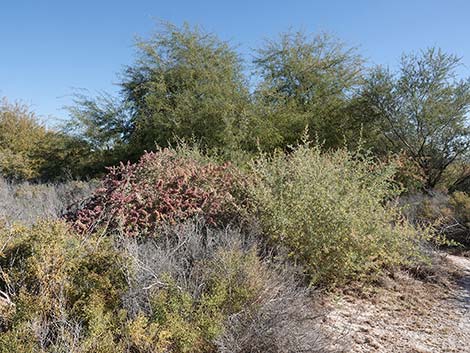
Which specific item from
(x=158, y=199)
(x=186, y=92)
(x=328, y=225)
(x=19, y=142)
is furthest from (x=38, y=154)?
(x=328, y=225)

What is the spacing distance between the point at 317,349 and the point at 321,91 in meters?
12.3

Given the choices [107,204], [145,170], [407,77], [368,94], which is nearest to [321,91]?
[368,94]

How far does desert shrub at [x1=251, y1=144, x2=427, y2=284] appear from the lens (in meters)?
4.06

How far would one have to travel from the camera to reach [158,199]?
15.8 feet

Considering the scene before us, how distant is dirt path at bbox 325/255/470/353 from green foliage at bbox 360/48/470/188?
7.16 metres

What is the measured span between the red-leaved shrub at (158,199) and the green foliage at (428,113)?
7541 mm

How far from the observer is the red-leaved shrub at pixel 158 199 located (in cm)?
454

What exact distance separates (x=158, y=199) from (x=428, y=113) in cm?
909

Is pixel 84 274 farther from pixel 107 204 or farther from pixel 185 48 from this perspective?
pixel 185 48

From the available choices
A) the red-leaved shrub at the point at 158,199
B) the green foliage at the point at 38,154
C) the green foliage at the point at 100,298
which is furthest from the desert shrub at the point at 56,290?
the green foliage at the point at 38,154

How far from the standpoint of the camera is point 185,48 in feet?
43.2

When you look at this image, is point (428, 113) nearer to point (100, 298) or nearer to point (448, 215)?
point (448, 215)

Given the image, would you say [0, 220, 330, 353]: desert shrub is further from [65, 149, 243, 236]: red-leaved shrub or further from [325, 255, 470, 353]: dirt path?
[65, 149, 243, 236]: red-leaved shrub

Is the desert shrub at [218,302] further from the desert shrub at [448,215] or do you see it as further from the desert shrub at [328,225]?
the desert shrub at [448,215]
